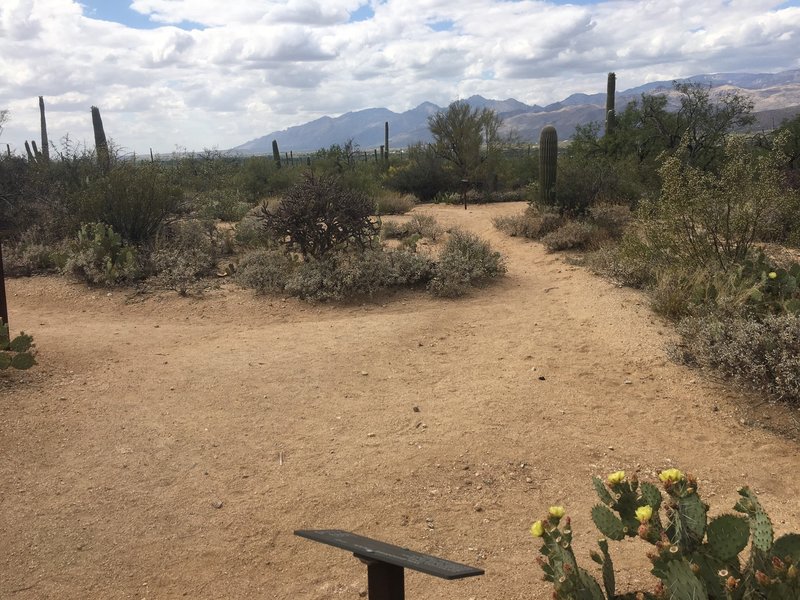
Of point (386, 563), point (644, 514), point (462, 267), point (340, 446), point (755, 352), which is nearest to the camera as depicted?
point (386, 563)

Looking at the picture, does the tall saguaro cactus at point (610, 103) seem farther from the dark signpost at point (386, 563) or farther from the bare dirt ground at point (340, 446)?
the dark signpost at point (386, 563)

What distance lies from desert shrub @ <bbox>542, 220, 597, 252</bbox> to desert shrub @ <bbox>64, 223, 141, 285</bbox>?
6.68 metres

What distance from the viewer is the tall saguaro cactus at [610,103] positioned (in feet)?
61.5

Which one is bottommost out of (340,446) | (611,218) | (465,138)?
(340,446)

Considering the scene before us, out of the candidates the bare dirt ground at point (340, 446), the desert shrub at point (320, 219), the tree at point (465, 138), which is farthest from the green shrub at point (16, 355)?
the tree at point (465, 138)

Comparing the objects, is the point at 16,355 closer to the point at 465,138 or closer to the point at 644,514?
the point at 644,514

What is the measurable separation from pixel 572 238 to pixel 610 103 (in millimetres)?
11735

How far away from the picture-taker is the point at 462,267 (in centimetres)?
867

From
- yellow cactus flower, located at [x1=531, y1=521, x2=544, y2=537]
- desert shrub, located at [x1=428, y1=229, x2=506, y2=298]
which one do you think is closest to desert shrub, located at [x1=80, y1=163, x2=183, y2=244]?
desert shrub, located at [x1=428, y1=229, x2=506, y2=298]

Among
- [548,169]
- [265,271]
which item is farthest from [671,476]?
[548,169]

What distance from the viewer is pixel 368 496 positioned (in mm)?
3771

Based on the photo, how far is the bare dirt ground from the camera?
3236mm

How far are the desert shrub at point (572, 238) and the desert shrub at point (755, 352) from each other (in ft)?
17.8

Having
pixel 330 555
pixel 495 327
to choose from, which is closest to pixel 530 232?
pixel 495 327
